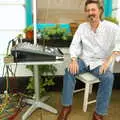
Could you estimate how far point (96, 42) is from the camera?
98.7 inches

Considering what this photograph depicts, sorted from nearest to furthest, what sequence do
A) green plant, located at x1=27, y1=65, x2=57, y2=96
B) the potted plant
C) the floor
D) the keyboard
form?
the keyboard → the floor → the potted plant → green plant, located at x1=27, y1=65, x2=57, y2=96

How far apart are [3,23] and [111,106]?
5.11ft

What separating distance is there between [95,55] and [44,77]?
795mm

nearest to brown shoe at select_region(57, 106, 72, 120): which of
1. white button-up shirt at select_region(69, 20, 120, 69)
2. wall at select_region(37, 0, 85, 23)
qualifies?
white button-up shirt at select_region(69, 20, 120, 69)

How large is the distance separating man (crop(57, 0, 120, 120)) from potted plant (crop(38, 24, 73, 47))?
256 millimetres

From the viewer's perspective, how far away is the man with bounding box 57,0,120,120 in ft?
7.69

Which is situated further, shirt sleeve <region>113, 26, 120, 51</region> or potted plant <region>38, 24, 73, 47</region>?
potted plant <region>38, 24, 73, 47</region>

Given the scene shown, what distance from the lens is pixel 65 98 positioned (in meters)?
2.41

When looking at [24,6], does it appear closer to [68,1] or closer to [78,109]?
[68,1]

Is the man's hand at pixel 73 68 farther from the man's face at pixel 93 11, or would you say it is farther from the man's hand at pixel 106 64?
the man's face at pixel 93 11

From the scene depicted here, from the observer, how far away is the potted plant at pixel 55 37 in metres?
2.77

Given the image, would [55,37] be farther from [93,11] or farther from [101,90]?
[101,90]

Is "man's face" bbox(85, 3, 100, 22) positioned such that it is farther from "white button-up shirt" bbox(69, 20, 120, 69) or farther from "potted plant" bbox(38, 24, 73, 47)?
"potted plant" bbox(38, 24, 73, 47)

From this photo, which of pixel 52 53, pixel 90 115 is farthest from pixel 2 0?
pixel 90 115
